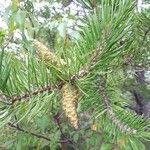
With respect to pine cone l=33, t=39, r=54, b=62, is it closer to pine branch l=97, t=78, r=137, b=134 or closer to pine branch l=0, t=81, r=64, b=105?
pine branch l=0, t=81, r=64, b=105

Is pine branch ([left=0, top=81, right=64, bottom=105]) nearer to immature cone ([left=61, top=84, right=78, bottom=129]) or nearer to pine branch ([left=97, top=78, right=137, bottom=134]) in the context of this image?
immature cone ([left=61, top=84, right=78, bottom=129])

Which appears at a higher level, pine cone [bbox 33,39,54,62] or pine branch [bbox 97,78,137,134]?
pine cone [bbox 33,39,54,62]

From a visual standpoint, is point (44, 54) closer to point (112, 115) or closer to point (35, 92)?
point (35, 92)

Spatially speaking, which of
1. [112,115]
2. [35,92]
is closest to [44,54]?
[35,92]

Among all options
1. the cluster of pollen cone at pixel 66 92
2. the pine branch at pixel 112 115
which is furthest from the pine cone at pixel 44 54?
the pine branch at pixel 112 115

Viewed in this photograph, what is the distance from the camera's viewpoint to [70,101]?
0.61m

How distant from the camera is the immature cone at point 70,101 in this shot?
59 centimetres

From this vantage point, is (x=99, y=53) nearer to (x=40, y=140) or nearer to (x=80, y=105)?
(x=80, y=105)

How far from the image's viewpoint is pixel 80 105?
748 mm

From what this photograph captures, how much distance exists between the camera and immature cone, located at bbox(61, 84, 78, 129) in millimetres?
591

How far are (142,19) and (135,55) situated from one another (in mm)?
93

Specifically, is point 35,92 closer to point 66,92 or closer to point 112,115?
point 66,92

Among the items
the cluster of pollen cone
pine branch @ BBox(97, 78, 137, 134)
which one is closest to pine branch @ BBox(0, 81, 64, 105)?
the cluster of pollen cone

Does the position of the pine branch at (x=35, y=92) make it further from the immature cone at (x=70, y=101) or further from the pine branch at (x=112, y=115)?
the pine branch at (x=112, y=115)
